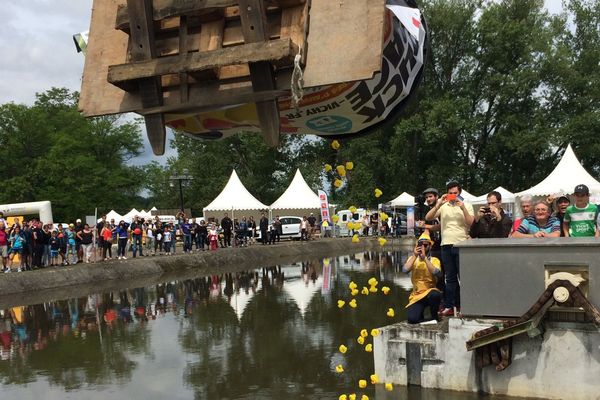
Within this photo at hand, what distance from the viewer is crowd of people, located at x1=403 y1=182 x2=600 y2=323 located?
791cm

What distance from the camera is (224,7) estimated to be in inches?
135

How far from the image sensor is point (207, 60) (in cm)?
337

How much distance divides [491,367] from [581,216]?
88.2 inches

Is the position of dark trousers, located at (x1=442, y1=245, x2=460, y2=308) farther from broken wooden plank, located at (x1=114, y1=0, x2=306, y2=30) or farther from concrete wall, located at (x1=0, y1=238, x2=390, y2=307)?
concrete wall, located at (x1=0, y1=238, x2=390, y2=307)

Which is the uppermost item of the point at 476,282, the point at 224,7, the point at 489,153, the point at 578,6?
the point at 578,6

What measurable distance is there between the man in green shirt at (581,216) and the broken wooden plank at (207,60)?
219 inches

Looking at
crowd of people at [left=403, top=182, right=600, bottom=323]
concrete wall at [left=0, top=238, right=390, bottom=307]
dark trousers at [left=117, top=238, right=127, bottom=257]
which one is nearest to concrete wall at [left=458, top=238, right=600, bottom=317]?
crowd of people at [left=403, top=182, right=600, bottom=323]

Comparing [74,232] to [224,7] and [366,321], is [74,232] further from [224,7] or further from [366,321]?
[224,7]

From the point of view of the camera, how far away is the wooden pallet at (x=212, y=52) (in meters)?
3.25

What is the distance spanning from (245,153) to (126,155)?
631 inches

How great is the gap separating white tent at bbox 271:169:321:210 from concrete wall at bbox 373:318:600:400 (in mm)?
30483

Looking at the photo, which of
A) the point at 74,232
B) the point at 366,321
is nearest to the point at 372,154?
the point at 74,232

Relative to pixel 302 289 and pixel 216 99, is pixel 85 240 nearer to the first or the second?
pixel 302 289

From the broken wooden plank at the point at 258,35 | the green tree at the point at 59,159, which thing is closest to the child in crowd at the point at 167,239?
the broken wooden plank at the point at 258,35
